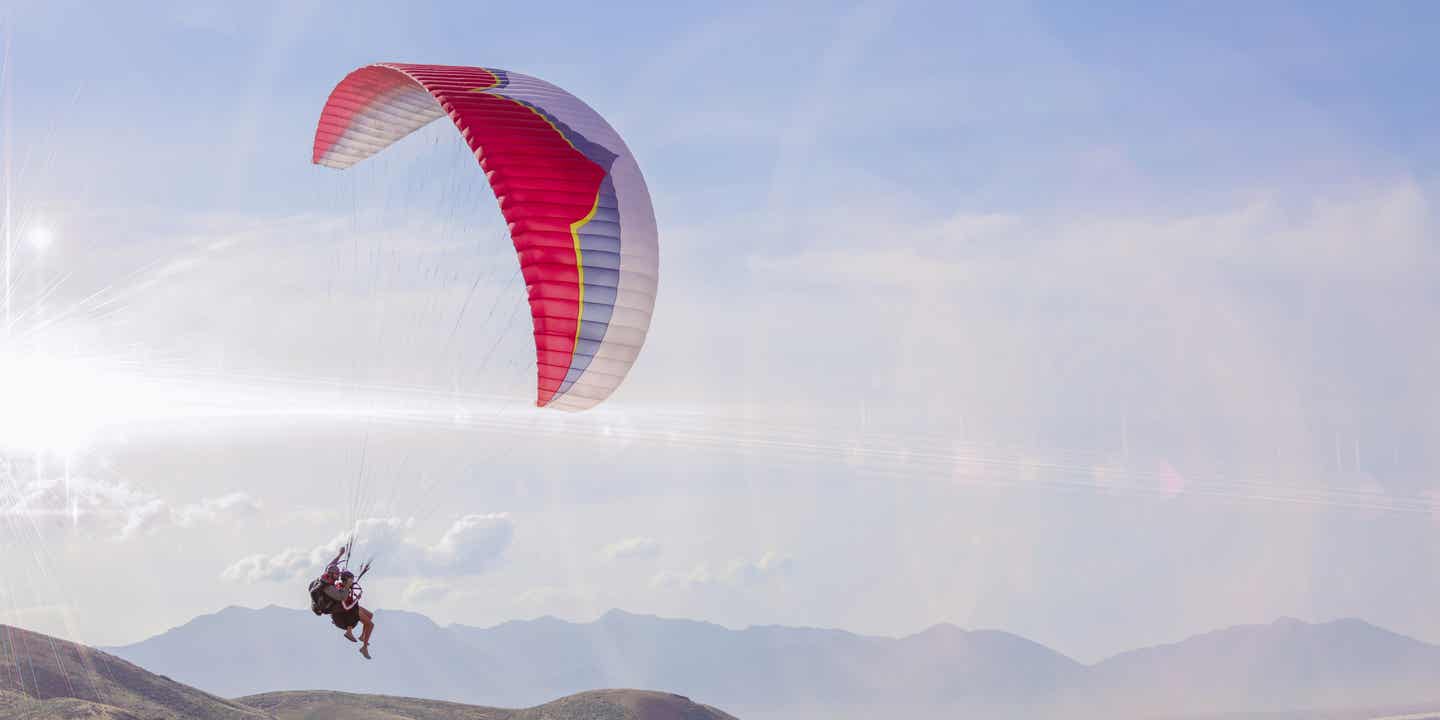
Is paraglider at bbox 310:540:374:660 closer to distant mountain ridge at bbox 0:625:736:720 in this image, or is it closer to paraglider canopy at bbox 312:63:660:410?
paraglider canopy at bbox 312:63:660:410

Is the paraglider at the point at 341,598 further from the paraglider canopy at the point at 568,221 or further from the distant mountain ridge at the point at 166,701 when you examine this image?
the distant mountain ridge at the point at 166,701

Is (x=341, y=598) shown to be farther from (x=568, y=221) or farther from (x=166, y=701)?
(x=166, y=701)

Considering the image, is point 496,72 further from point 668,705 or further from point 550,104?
point 668,705

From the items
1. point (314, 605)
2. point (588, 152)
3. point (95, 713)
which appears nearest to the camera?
point (314, 605)

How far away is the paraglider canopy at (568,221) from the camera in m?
36.5

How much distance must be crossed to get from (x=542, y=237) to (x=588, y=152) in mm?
3295

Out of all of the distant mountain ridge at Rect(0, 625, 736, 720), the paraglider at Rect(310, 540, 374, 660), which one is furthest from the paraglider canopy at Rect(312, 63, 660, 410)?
the distant mountain ridge at Rect(0, 625, 736, 720)

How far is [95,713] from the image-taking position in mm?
93750

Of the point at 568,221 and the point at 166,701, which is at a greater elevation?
the point at 568,221

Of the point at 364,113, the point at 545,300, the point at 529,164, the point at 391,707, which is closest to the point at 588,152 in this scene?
the point at 529,164

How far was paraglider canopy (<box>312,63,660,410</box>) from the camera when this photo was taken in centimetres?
3650

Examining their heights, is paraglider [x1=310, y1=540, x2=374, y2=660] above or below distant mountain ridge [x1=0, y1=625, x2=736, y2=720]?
above

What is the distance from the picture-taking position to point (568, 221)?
3712cm

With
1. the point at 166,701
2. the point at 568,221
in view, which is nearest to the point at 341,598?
the point at 568,221
